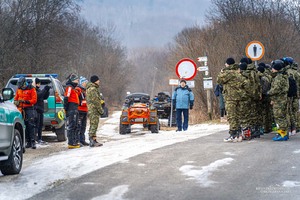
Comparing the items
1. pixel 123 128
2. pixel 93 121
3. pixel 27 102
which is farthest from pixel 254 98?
pixel 123 128

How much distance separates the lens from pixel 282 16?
3222cm

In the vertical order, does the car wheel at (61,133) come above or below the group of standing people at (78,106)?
below

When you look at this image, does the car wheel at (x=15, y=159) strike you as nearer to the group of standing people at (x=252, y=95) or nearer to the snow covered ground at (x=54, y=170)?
the snow covered ground at (x=54, y=170)

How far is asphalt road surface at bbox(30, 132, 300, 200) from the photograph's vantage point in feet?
23.8

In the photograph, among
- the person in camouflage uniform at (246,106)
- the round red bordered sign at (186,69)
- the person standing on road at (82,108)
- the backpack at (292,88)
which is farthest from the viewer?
the round red bordered sign at (186,69)

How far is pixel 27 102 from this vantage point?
14.5 metres

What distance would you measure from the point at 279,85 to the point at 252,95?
2.12ft

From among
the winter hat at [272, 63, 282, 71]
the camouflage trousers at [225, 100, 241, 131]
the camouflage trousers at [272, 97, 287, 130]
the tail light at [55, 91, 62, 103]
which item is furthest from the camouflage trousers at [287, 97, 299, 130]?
the tail light at [55, 91, 62, 103]

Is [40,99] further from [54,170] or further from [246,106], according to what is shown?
[54,170]

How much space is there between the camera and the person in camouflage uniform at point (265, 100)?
13.7m

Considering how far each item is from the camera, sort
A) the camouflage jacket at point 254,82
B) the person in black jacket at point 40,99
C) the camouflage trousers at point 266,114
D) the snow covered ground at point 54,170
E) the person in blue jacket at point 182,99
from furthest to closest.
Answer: the person in blue jacket at point 182,99 < the person in black jacket at point 40,99 < the camouflage trousers at point 266,114 < the camouflage jacket at point 254,82 < the snow covered ground at point 54,170

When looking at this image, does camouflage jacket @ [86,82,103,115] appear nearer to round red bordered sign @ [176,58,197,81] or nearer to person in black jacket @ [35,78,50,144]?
person in black jacket @ [35,78,50,144]

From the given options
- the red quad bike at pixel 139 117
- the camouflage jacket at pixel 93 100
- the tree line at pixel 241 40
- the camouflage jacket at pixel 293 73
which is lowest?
the red quad bike at pixel 139 117

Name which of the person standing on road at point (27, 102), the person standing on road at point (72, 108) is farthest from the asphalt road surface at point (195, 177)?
the person standing on road at point (27, 102)
